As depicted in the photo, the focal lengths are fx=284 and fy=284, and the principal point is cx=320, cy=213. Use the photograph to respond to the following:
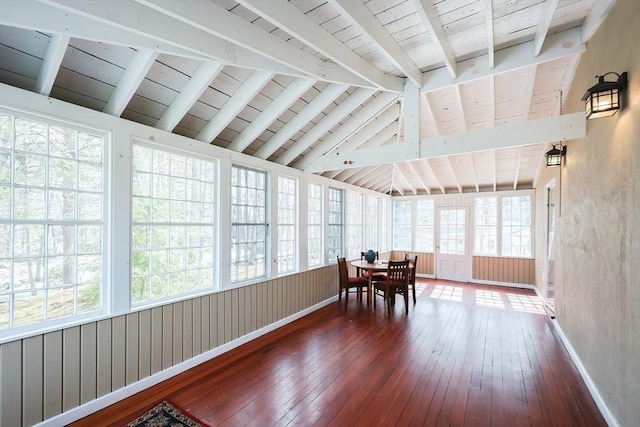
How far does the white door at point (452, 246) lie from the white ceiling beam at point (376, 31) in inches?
214

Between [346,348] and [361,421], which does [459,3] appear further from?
[346,348]

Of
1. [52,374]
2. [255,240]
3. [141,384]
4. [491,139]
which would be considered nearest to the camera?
[52,374]

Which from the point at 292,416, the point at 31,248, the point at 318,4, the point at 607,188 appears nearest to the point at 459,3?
the point at 318,4

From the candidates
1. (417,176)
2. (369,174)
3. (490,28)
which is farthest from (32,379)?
(417,176)

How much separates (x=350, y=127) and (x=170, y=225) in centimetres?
267

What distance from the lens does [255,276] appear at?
3.92m

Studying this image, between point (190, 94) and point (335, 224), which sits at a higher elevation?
point (190, 94)

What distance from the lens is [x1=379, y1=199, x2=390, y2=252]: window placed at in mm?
7855

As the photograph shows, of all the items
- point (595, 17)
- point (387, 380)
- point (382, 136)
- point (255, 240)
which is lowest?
point (387, 380)

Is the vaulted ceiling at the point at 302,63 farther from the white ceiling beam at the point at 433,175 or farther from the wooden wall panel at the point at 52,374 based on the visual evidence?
the white ceiling beam at the point at 433,175

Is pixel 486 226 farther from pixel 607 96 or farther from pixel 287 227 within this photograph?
pixel 607 96

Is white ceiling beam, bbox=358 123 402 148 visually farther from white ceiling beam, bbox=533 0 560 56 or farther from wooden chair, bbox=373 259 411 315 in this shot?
white ceiling beam, bbox=533 0 560 56

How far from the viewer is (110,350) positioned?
2.41 metres

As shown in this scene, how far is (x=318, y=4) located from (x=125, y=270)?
2.68 meters
